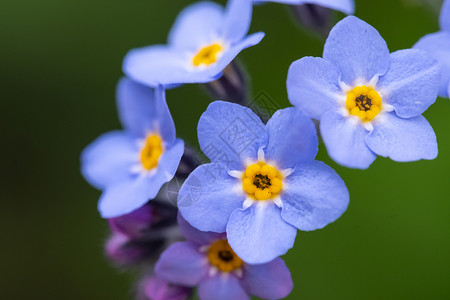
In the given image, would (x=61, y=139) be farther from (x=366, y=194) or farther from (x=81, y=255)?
(x=366, y=194)

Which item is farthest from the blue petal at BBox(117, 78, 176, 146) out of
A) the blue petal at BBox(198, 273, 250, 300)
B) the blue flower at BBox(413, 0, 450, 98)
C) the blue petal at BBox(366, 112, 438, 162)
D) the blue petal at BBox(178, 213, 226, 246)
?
the blue flower at BBox(413, 0, 450, 98)

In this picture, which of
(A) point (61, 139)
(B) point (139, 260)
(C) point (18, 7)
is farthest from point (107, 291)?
(C) point (18, 7)

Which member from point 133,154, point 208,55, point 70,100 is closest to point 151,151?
point 133,154

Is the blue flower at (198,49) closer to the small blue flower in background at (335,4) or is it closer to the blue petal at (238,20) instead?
the blue petal at (238,20)

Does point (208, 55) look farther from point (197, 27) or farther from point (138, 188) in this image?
point (138, 188)

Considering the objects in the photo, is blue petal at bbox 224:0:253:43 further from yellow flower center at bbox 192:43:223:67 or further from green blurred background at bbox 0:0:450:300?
green blurred background at bbox 0:0:450:300

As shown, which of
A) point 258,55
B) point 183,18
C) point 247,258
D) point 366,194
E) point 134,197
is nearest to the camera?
point 247,258

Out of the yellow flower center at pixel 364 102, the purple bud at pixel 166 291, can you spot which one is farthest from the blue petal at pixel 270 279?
the yellow flower center at pixel 364 102
